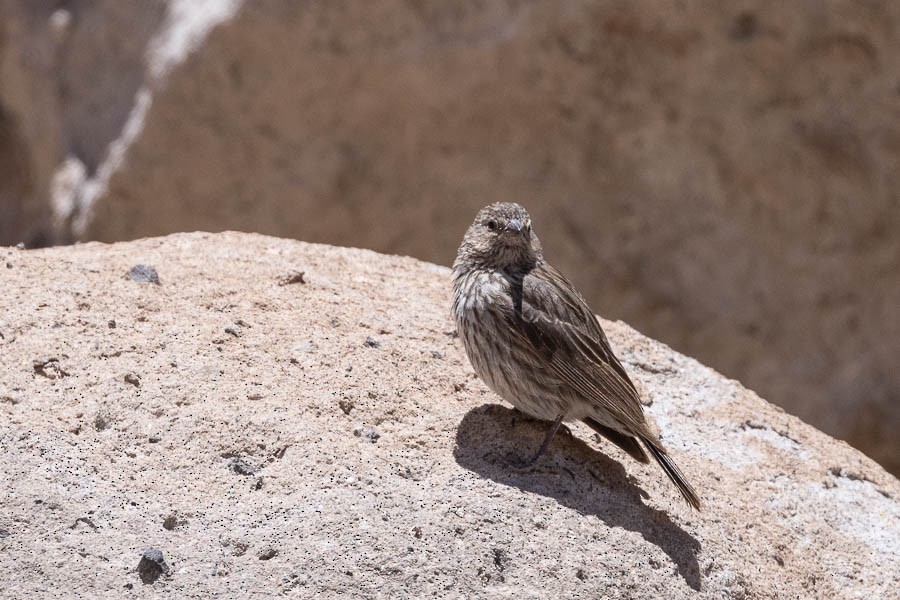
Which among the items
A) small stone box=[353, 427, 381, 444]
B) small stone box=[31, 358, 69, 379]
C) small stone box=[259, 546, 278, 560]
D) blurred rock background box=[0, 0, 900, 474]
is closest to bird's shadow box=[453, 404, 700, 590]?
small stone box=[353, 427, 381, 444]

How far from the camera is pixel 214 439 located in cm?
364

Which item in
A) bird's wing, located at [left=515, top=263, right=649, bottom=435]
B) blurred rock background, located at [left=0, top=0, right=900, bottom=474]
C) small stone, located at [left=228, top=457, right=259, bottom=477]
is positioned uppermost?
blurred rock background, located at [left=0, top=0, right=900, bottom=474]

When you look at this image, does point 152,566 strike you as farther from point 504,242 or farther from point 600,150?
point 600,150

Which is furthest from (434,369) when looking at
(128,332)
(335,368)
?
(128,332)

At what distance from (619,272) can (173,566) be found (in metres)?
5.26

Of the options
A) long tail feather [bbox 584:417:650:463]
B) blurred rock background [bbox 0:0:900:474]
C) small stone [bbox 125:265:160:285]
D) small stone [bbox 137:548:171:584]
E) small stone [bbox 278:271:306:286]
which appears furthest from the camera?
blurred rock background [bbox 0:0:900:474]

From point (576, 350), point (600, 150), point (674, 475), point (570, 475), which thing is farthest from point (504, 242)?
point (600, 150)

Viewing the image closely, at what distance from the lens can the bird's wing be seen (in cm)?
392

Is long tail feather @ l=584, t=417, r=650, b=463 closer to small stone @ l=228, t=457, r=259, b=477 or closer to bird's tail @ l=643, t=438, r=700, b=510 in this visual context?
bird's tail @ l=643, t=438, r=700, b=510

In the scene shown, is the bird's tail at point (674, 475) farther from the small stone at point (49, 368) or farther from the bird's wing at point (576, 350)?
the small stone at point (49, 368)

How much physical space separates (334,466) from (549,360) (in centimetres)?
81

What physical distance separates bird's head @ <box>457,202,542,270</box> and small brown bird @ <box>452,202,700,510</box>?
10cm

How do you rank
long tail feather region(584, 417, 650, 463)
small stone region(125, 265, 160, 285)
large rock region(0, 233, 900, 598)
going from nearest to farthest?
large rock region(0, 233, 900, 598) → long tail feather region(584, 417, 650, 463) → small stone region(125, 265, 160, 285)

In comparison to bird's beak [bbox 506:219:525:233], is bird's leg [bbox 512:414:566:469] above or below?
below
